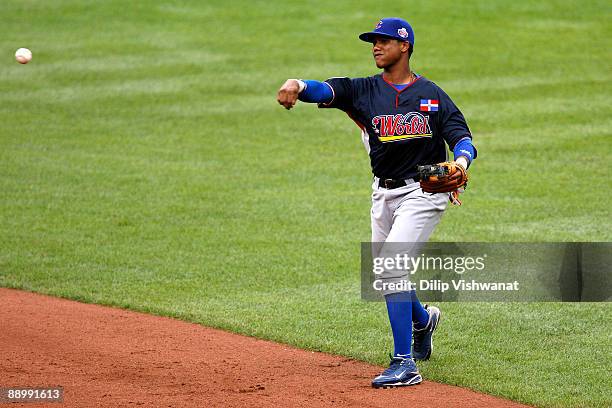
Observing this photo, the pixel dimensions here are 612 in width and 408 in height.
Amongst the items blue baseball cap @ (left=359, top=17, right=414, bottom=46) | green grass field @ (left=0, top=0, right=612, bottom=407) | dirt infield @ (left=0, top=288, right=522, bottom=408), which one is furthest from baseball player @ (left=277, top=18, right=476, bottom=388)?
green grass field @ (left=0, top=0, right=612, bottom=407)

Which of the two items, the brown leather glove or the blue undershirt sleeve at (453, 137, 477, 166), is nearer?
the brown leather glove

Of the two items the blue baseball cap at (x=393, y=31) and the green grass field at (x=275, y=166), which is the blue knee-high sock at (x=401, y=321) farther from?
the blue baseball cap at (x=393, y=31)

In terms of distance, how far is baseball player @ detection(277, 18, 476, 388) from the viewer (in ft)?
19.9

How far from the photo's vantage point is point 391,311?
6090 millimetres

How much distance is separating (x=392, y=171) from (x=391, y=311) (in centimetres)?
83

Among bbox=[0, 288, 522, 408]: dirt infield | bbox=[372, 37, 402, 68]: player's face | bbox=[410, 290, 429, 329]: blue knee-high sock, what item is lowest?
bbox=[0, 288, 522, 408]: dirt infield

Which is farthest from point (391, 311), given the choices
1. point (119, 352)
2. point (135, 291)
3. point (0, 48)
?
point (0, 48)

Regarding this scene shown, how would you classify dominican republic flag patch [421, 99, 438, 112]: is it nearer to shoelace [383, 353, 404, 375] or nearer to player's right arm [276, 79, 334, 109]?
player's right arm [276, 79, 334, 109]

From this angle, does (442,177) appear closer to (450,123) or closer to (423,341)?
(450,123)

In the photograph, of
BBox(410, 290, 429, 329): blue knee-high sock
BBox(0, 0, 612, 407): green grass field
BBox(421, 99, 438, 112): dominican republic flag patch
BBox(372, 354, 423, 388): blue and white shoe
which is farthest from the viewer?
BBox(0, 0, 612, 407): green grass field

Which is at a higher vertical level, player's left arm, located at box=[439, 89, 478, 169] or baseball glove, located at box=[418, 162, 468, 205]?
player's left arm, located at box=[439, 89, 478, 169]

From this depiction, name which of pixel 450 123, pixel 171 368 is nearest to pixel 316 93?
pixel 450 123

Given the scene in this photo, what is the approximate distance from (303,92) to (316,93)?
9cm

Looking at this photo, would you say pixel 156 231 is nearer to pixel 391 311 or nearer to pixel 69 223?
pixel 69 223
